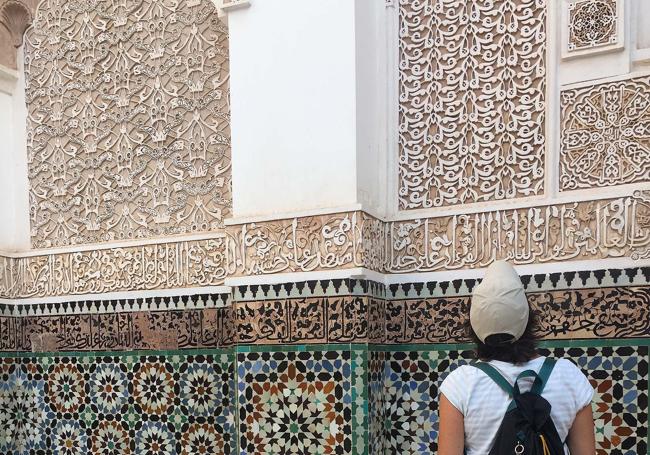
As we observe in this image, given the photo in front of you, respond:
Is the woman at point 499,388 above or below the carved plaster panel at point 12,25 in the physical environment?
below

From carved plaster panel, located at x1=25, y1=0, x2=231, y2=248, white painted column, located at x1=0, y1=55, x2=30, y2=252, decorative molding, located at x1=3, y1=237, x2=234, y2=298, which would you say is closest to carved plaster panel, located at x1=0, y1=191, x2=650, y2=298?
decorative molding, located at x1=3, y1=237, x2=234, y2=298

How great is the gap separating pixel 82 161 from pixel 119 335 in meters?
0.77

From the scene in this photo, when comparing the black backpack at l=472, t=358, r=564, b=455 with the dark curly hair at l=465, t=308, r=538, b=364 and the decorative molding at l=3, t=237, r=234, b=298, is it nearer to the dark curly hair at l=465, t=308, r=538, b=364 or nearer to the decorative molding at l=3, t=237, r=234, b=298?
the dark curly hair at l=465, t=308, r=538, b=364

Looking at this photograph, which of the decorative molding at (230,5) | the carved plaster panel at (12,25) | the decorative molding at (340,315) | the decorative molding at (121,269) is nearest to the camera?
the decorative molding at (340,315)

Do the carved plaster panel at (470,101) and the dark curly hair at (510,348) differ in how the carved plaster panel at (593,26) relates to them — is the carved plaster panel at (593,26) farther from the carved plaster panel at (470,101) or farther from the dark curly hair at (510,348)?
the dark curly hair at (510,348)

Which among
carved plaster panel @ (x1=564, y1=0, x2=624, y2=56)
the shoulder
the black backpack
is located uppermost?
carved plaster panel @ (x1=564, y1=0, x2=624, y2=56)

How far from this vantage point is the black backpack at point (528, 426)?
35.0 inches

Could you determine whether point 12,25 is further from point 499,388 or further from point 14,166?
point 499,388

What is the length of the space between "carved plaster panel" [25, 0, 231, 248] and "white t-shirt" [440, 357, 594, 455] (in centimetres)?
137

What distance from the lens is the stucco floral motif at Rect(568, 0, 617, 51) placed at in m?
1.58

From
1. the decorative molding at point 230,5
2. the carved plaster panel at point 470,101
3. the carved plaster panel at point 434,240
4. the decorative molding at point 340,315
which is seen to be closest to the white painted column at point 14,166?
the decorative molding at point 340,315

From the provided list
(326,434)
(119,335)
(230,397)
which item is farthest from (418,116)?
(119,335)

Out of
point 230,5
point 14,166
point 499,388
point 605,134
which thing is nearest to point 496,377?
point 499,388

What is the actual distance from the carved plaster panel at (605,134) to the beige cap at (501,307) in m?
0.82
